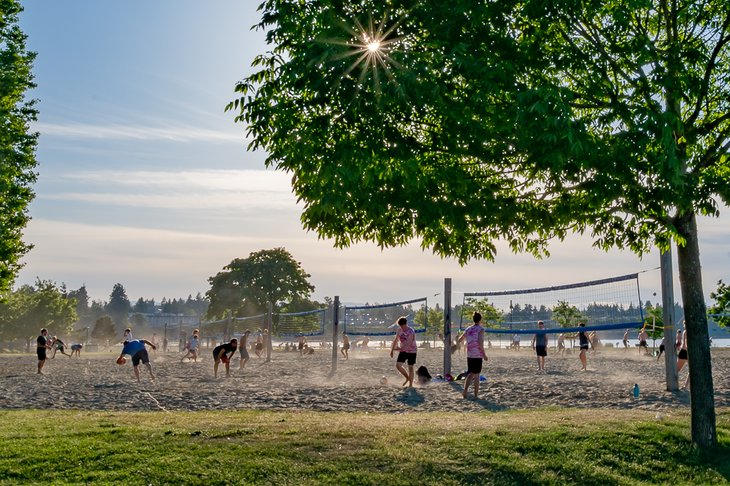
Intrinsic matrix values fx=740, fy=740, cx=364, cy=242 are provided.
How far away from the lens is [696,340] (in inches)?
421

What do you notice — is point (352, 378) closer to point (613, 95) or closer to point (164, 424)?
point (164, 424)

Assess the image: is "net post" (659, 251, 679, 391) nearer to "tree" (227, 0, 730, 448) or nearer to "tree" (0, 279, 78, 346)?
"tree" (227, 0, 730, 448)

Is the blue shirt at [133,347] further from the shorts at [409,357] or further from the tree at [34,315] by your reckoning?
the tree at [34,315]

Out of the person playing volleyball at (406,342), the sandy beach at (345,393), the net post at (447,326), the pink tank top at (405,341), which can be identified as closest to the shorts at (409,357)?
the person playing volleyball at (406,342)

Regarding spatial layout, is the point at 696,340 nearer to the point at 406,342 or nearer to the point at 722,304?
the point at 406,342

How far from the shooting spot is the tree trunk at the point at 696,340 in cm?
1066

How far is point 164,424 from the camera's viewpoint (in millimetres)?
12008

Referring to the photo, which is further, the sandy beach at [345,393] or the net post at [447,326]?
the net post at [447,326]

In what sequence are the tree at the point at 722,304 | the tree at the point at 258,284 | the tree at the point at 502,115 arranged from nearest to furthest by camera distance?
the tree at the point at 502,115, the tree at the point at 722,304, the tree at the point at 258,284

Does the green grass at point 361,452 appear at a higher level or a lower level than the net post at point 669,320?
lower

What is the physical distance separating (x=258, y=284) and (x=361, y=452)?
93581 mm

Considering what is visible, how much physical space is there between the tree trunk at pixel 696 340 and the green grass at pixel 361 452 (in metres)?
0.34

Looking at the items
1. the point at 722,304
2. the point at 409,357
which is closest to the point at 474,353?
the point at 409,357

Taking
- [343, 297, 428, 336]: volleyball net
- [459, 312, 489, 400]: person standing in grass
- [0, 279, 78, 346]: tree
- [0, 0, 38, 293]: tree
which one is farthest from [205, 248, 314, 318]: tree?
[459, 312, 489, 400]: person standing in grass
